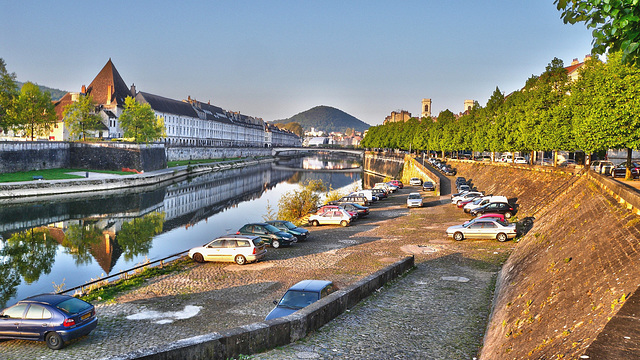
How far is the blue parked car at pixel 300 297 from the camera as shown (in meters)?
12.5

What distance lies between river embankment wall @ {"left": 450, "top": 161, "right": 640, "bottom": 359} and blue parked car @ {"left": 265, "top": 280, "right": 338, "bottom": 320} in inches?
185

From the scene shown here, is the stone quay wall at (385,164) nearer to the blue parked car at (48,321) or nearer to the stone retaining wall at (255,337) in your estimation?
the stone retaining wall at (255,337)

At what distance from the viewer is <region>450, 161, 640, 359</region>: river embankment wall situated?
8.15m

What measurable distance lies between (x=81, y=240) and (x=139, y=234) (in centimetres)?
446

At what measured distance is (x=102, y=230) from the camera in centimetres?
3928

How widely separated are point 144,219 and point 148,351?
39.5m

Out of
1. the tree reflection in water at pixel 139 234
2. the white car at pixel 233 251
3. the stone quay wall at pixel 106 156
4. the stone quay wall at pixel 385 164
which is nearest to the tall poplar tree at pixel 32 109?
the stone quay wall at pixel 106 156

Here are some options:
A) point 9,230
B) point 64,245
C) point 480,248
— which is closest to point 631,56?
point 480,248

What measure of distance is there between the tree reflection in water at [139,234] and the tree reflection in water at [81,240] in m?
1.93

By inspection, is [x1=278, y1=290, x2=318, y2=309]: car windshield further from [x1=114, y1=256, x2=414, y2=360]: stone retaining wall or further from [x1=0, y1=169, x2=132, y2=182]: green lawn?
[x1=0, y1=169, x2=132, y2=182]: green lawn

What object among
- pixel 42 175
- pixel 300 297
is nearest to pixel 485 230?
pixel 300 297

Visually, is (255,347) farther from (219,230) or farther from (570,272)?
(219,230)

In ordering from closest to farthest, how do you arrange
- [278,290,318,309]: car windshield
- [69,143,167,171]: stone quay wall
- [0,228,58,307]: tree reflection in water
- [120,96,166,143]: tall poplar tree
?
[278,290,318,309]: car windshield → [0,228,58,307]: tree reflection in water → [69,143,167,171]: stone quay wall → [120,96,166,143]: tall poplar tree

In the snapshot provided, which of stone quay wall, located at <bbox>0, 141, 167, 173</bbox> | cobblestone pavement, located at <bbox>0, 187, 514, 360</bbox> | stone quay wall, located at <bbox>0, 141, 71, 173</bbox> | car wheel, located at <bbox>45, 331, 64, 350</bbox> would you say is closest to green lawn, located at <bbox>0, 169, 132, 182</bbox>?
stone quay wall, located at <bbox>0, 141, 71, 173</bbox>
